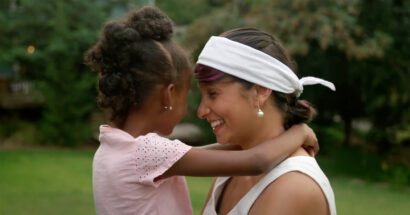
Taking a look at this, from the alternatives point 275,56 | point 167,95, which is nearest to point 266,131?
point 275,56

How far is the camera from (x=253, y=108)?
2416 millimetres

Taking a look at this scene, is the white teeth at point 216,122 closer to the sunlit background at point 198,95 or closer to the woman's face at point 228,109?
the woman's face at point 228,109

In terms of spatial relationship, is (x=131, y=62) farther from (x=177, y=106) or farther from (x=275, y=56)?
(x=275, y=56)

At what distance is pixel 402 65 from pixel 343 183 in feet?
9.68

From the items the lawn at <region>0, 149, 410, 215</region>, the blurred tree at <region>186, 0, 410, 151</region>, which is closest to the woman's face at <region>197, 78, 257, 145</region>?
the lawn at <region>0, 149, 410, 215</region>

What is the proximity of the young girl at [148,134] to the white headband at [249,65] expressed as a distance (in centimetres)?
→ 19

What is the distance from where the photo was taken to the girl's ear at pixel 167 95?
261 cm

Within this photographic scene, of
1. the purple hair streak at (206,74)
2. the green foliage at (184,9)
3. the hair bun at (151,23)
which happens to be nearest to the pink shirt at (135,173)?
the purple hair streak at (206,74)

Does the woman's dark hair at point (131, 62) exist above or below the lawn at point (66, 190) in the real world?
above

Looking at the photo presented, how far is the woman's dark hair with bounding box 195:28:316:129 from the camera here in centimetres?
243

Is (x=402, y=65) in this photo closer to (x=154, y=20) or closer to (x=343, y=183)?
(x=343, y=183)

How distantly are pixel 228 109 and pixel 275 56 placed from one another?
228 millimetres

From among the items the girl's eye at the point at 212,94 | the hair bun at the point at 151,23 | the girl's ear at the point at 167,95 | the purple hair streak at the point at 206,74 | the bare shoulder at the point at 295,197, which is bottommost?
the bare shoulder at the point at 295,197

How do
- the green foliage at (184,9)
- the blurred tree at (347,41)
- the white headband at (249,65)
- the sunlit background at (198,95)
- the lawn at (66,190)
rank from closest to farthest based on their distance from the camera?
the white headband at (249,65), the lawn at (66,190), the sunlit background at (198,95), the blurred tree at (347,41), the green foliage at (184,9)
